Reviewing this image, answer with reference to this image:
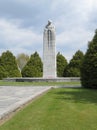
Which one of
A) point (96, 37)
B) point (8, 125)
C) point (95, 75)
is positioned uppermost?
point (96, 37)

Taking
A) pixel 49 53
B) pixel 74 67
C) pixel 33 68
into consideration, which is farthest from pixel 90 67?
pixel 33 68

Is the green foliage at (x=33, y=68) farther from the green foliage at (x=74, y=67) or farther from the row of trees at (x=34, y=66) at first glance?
the green foliage at (x=74, y=67)

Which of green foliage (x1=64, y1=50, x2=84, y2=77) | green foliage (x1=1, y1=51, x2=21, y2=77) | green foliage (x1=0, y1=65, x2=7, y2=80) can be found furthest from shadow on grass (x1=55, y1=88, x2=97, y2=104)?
green foliage (x1=1, y1=51, x2=21, y2=77)

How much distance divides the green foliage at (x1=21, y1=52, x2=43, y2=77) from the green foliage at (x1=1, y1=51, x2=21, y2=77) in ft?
5.79

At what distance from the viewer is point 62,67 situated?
54.6 m

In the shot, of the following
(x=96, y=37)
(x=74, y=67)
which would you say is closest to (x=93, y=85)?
(x=96, y=37)

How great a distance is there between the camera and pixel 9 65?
169ft

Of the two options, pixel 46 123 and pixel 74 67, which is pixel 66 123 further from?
pixel 74 67

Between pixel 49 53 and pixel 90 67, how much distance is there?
52.0 feet

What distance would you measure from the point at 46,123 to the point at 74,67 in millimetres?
41468

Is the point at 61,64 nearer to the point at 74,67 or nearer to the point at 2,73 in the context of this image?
the point at 74,67

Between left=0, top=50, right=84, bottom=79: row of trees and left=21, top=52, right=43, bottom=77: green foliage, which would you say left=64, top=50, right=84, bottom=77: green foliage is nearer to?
left=0, top=50, right=84, bottom=79: row of trees

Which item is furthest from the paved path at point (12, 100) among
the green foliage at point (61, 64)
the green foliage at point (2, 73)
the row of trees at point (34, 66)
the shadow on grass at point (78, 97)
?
the green foliage at point (61, 64)

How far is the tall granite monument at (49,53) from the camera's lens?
130 ft
